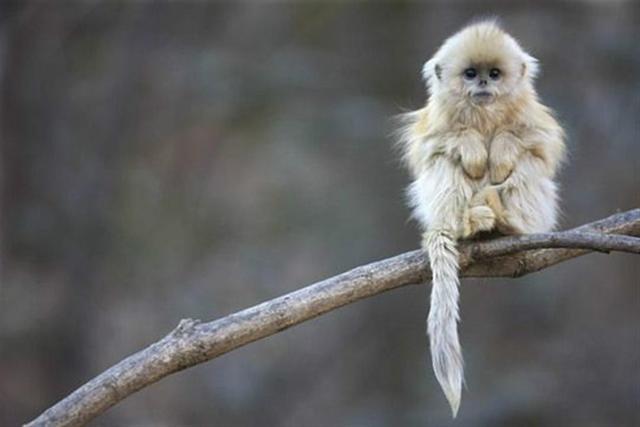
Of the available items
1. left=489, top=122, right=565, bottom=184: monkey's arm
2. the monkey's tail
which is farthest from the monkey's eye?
the monkey's tail

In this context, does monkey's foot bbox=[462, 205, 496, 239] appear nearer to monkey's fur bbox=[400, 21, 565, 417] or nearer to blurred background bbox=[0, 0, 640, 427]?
monkey's fur bbox=[400, 21, 565, 417]

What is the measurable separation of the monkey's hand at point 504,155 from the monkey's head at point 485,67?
0.48 ft

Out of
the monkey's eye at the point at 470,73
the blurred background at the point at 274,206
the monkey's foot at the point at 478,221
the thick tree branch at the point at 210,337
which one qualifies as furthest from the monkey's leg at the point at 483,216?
the blurred background at the point at 274,206

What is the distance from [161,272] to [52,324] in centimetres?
165

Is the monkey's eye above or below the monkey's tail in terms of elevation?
above

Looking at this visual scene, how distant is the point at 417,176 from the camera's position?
559 centimetres

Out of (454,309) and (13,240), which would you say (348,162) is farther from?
(454,309)

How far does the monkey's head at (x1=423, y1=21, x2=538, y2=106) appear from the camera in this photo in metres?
5.36

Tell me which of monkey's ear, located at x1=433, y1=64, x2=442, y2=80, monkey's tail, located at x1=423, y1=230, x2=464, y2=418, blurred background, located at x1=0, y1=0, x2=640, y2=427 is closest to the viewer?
monkey's tail, located at x1=423, y1=230, x2=464, y2=418

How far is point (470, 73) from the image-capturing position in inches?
214

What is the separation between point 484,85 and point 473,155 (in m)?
0.26

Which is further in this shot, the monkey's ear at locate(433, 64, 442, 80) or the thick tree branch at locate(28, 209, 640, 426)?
the monkey's ear at locate(433, 64, 442, 80)

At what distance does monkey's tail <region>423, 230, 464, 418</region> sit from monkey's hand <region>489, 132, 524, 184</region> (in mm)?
323

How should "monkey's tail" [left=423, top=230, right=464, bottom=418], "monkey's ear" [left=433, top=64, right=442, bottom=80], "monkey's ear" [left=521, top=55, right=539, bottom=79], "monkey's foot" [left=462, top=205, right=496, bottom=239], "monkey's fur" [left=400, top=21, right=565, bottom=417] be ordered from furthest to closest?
"monkey's ear" [left=433, top=64, right=442, bottom=80] < "monkey's ear" [left=521, top=55, right=539, bottom=79] < "monkey's fur" [left=400, top=21, right=565, bottom=417] < "monkey's foot" [left=462, top=205, right=496, bottom=239] < "monkey's tail" [left=423, top=230, right=464, bottom=418]
